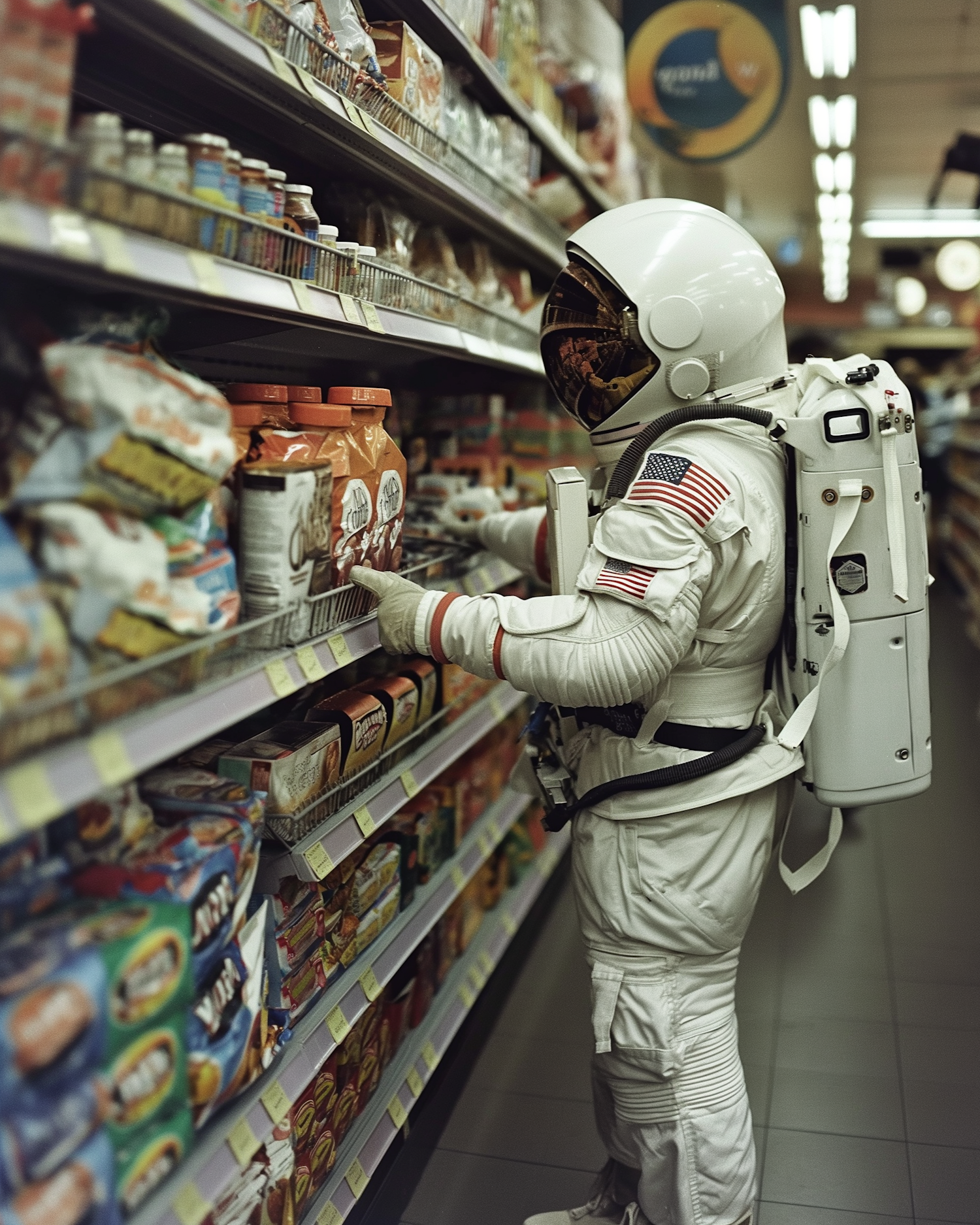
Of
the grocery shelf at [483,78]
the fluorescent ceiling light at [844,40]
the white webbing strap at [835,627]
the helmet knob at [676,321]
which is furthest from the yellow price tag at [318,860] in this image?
the fluorescent ceiling light at [844,40]

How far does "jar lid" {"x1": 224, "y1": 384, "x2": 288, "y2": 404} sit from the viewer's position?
1788 millimetres

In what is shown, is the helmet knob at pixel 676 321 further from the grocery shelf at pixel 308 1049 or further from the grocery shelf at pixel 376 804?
the grocery shelf at pixel 308 1049

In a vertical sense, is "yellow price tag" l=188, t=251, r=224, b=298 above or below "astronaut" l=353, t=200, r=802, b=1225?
above

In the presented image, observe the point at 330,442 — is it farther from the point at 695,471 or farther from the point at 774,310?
the point at 774,310

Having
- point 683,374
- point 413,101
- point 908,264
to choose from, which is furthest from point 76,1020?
point 908,264

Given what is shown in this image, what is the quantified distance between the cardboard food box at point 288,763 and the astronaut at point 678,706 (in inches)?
8.5

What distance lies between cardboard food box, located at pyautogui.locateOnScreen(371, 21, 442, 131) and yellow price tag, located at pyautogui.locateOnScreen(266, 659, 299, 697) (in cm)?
127

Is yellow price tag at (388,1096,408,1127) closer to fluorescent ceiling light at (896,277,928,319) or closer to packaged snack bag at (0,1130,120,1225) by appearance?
packaged snack bag at (0,1130,120,1225)

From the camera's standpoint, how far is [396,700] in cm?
221

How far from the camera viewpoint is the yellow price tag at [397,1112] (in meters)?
2.22

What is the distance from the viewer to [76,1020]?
42.6 inches

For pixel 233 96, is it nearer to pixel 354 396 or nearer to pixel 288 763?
pixel 354 396

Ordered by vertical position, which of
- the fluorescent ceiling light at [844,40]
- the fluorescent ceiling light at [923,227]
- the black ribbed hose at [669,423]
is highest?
the fluorescent ceiling light at [923,227]

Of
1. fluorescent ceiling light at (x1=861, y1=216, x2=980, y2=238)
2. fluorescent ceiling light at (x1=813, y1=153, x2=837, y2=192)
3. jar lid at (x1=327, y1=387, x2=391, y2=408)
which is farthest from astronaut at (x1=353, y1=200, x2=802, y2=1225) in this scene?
fluorescent ceiling light at (x1=861, y1=216, x2=980, y2=238)
